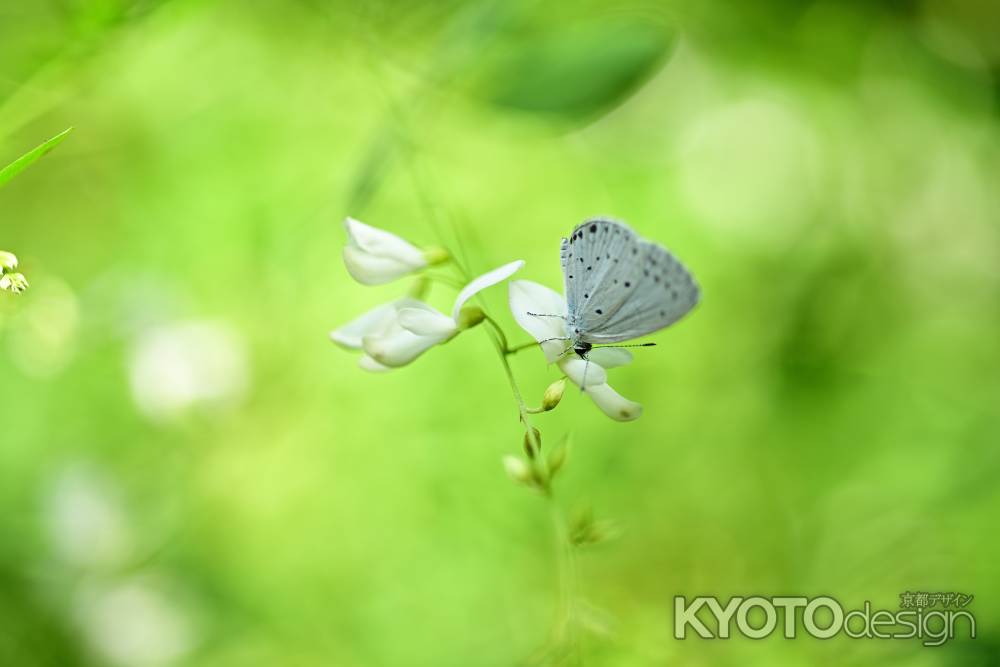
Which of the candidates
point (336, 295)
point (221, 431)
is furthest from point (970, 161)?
point (221, 431)

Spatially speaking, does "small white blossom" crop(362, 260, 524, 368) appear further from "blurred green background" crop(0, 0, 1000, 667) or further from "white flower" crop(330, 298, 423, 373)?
"blurred green background" crop(0, 0, 1000, 667)

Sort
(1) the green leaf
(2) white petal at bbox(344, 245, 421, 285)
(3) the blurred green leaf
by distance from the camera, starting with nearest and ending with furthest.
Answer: (1) the green leaf
(2) white petal at bbox(344, 245, 421, 285)
(3) the blurred green leaf

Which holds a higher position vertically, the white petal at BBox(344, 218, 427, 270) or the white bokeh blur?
the white petal at BBox(344, 218, 427, 270)

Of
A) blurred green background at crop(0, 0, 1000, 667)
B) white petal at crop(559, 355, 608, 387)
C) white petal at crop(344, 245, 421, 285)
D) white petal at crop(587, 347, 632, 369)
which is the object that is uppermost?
white petal at crop(344, 245, 421, 285)

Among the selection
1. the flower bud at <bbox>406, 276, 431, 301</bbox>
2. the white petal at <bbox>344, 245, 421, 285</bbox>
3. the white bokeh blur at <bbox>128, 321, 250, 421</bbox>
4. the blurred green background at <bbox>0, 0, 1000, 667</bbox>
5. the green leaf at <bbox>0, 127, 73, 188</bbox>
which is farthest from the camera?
the white bokeh blur at <bbox>128, 321, 250, 421</bbox>

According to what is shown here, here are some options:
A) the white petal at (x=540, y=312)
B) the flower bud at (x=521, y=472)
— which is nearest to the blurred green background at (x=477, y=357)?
the white petal at (x=540, y=312)

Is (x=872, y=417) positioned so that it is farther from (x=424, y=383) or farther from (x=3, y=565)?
(x=3, y=565)

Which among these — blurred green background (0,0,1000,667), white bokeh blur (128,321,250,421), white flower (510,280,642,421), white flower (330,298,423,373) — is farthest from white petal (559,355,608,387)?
white bokeh blur (128,321,250,421)
